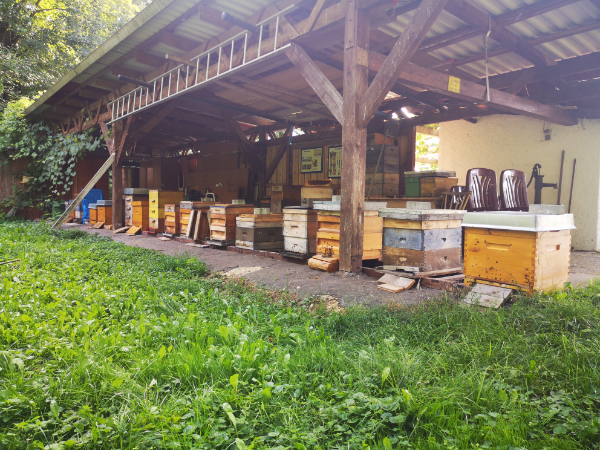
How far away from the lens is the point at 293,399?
1.95 metres

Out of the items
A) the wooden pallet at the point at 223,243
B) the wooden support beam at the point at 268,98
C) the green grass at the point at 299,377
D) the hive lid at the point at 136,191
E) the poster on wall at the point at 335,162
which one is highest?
the wooden support beam at the point at 268,98

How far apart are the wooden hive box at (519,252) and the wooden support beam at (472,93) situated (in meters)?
2.56

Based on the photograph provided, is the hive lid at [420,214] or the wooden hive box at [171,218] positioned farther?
the wooden hive box at [171,218]

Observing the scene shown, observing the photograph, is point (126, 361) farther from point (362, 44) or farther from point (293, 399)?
point (362, 44)

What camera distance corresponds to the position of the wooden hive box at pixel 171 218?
9.08 meters

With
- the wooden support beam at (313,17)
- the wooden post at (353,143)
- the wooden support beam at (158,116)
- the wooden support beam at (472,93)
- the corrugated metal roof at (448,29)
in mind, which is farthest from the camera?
the wooden support beam at (158,116)

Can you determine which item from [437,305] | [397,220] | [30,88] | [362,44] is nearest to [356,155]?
[397,220]

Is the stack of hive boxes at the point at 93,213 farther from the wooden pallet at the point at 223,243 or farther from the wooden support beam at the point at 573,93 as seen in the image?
the wooden support beam at the point at 573,93

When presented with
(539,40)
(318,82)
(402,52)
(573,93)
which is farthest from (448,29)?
(573,93)

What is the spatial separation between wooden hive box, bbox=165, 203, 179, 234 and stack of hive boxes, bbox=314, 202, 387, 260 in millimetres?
4713

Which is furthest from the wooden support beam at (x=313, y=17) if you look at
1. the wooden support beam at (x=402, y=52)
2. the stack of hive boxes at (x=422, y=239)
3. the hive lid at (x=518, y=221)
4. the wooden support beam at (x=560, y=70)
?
the wooden support beam at (x=560, y=70)

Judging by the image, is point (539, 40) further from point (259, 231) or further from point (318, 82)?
point (259, 231)

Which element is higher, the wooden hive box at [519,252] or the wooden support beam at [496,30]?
the wooden support beam at [496,30]

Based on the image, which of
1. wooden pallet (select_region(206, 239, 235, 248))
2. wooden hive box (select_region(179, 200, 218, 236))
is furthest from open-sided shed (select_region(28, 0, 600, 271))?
wooden pallet (select_region(206, 239, 235, 248))
